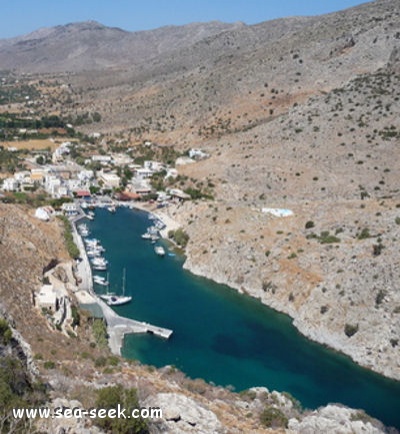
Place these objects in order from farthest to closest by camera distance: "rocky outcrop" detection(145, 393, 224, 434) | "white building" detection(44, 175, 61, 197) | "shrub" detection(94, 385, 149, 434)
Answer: "white building" detection(44, 175, 61, 197), "rocky outcrop" detection(145, 393, 224, 434), "shrub" detection(94, 385, 149, 434)

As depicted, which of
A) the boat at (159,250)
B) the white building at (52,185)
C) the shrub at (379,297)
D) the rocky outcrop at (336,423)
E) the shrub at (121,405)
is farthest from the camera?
the white building at (52,185)

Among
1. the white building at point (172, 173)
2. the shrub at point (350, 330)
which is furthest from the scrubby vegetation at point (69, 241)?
the shrub at point (350, 330)

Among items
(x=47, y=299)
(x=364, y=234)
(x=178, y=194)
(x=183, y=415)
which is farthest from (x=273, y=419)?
(x=178, y=194)

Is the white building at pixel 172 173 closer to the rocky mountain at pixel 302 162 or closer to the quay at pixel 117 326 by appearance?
the rocky mountain at pixel 302 162

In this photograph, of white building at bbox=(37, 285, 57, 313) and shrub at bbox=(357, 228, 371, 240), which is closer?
white building at bbox=(37, 285, 57, 313)

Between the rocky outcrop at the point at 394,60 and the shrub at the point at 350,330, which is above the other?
the rocky outcrop at the point at 394,60

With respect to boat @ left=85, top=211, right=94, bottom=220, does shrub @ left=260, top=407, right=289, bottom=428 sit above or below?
below

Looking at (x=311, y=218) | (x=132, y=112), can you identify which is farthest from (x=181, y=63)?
(x=311, y=218)

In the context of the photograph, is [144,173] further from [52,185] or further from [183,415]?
[183,415]

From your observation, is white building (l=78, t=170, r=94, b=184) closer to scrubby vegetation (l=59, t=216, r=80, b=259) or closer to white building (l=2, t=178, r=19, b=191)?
white building (l=2, t=178, r=19, b=191)

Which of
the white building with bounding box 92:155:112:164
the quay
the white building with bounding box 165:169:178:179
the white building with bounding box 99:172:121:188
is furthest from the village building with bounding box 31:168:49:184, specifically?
the quay
